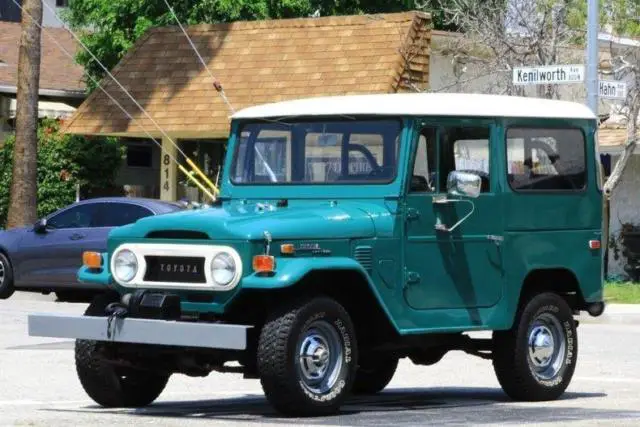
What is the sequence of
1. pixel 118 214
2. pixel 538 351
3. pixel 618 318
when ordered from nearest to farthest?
pixel 538 351 → pixel 618 318 → pixel 118 214

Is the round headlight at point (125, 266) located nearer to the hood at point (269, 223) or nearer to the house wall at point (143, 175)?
the hood at point (269, 223)

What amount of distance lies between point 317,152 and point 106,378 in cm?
227

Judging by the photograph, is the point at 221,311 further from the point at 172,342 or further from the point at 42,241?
the point at 42,241

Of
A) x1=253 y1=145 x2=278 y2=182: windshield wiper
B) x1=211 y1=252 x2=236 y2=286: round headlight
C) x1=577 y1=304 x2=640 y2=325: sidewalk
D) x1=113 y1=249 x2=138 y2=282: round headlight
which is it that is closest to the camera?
x1=211 y1=252 x2=236 y2=286: round headlight

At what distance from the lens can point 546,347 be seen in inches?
511

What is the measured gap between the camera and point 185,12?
124 feet

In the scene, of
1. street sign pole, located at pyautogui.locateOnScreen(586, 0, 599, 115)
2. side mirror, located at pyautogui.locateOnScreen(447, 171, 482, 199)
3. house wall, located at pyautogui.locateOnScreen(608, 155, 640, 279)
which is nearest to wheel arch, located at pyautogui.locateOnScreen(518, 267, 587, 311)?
side mirror, located at pyautogui.locateOnScreen(447, 171, 482, 199)

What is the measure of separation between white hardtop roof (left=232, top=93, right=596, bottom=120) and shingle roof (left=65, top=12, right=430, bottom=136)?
1753cm

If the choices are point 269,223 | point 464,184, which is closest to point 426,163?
point 464,184

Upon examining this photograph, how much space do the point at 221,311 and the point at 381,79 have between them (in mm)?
19754

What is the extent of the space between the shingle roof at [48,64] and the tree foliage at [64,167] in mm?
2710

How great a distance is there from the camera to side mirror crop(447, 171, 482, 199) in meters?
12.0

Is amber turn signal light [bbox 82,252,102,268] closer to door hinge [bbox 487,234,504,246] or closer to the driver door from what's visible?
the driver door

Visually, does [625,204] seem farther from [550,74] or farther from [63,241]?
[63,241]
